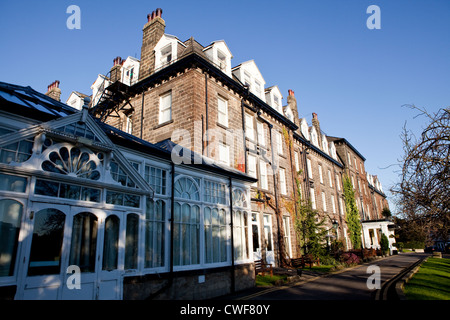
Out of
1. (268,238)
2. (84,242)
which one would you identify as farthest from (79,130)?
(268,238)

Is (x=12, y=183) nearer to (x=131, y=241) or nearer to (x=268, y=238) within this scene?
(x=131, y=241)

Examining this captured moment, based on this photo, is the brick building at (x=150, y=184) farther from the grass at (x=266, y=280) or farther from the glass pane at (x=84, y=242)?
the grass at (x=266, y=280)

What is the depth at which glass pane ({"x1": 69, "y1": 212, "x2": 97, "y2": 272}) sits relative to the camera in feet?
22.1

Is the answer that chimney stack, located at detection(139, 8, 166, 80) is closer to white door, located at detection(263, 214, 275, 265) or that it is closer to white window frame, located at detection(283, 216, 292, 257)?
white door, located at detection(263, 214, 275, 265)

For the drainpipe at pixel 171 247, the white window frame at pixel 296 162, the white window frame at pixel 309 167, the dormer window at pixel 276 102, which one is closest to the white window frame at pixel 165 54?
the dormer window at pixel 276 102

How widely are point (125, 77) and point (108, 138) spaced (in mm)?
14690

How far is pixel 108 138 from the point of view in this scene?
25.2 feet

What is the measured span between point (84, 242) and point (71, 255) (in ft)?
1.39

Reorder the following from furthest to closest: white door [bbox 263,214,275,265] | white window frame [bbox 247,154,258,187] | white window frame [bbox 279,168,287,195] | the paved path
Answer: white window frame [bbox 279,168,287,195]
white window frame [bbox 247,154,258,187]
white door [bbox 263,214,275,265]
the paved path

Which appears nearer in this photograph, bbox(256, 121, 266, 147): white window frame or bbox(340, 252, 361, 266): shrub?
bbox(256, 121, 266, 147): white window frame

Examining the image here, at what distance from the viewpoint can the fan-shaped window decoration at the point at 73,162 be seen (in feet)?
21.6

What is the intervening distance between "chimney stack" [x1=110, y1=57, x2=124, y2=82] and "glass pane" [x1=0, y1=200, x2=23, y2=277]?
57.5 feet

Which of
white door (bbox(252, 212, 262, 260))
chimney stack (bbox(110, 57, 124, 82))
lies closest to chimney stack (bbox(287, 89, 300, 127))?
white door (bbox(252, 212, 262, 260))
